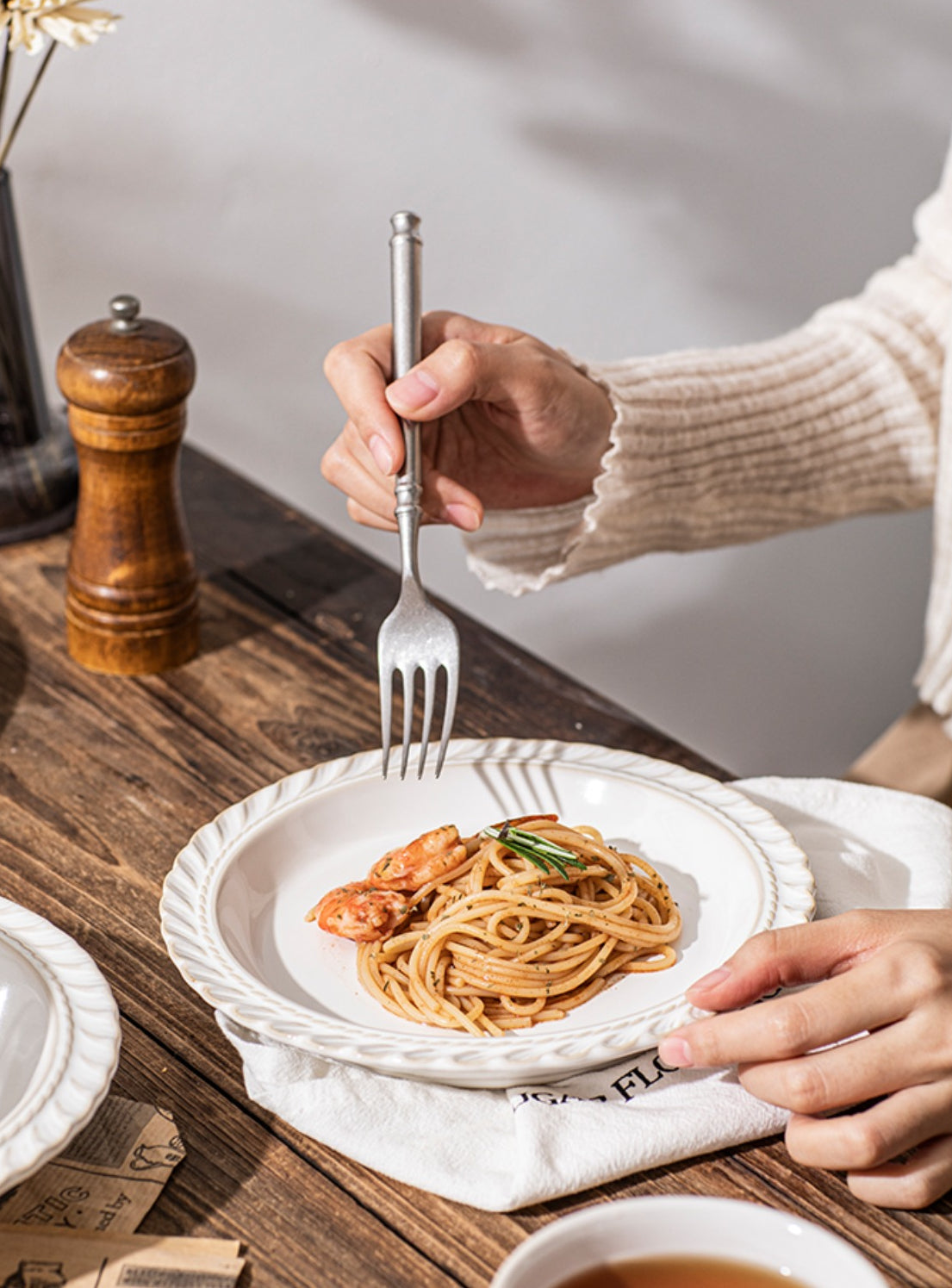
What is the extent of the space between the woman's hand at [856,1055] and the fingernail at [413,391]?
498mm

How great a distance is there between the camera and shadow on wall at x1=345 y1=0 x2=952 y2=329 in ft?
6.23

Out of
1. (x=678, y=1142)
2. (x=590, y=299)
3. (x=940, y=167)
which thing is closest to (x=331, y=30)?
(x=590, y=299)

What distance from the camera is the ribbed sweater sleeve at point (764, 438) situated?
129cm

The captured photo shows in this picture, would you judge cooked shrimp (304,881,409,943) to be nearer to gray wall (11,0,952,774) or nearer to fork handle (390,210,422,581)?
fork handle (390,210,422,581)

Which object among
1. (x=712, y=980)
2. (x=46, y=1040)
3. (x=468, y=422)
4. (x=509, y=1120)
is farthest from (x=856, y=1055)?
(x=468, y=422)

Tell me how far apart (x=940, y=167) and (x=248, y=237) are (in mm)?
1080

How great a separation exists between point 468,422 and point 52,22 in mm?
481

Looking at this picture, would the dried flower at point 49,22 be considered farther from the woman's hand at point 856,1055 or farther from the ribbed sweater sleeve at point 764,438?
the woman's hand at point 856,1055

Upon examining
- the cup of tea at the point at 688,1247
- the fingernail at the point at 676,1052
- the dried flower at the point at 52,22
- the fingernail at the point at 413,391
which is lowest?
the fingernail at the point at 676,1052

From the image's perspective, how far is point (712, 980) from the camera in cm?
72

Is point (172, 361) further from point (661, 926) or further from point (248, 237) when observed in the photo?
point (248, 237)

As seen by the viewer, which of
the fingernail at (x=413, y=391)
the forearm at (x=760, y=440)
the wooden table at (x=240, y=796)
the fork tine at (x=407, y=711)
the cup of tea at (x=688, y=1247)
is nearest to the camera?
the cup of tea at (x=688, y=1247)

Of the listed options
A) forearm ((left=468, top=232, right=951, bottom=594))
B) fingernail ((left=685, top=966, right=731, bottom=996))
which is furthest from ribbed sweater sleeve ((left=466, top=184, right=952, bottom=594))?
fingernail ((left=685, top=966, right=731, bottom=996))

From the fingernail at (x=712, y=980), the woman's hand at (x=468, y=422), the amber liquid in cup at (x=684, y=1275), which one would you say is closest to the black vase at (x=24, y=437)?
the woman's hand at (x=468, y=422)
